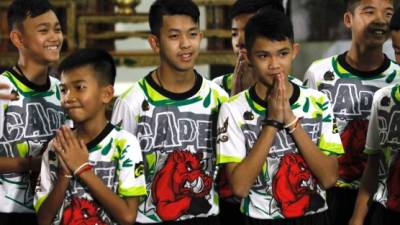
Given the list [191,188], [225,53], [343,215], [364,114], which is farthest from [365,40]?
[225,53]

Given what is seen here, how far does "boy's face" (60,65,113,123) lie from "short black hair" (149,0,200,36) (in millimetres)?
443

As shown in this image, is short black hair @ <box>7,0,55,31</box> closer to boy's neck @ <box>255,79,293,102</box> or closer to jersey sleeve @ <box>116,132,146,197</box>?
jersey sleeve @ <box>116,132,146,197</box>

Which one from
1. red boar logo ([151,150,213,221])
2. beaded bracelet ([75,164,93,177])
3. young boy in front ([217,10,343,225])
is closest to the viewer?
beaded bracelet ([75,164,93,177])

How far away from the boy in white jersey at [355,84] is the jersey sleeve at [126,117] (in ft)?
2.79

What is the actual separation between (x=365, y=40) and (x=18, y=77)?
4.79 ft

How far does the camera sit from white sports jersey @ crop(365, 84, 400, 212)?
3.31 m

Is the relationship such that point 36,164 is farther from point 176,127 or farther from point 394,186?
point 394,186

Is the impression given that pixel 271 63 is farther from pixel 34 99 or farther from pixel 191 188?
pixel 34 99

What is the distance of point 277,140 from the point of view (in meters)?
3.15

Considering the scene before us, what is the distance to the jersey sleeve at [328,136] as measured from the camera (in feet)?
10.5

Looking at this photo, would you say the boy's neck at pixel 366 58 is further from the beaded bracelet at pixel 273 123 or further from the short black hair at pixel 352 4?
the beaded bracelet at pixel 273 123

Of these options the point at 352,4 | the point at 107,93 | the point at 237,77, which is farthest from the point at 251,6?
the point at 107,93

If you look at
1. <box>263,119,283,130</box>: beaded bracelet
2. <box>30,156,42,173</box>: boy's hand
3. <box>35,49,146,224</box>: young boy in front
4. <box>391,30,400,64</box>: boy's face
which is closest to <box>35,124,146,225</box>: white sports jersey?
<box>35,49,146,224</box>: young boy in front

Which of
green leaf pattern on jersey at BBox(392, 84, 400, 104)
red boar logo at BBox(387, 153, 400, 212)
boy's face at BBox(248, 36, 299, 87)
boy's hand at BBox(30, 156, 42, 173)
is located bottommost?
red boar logo at BBox(387, 153, 400, 212)
